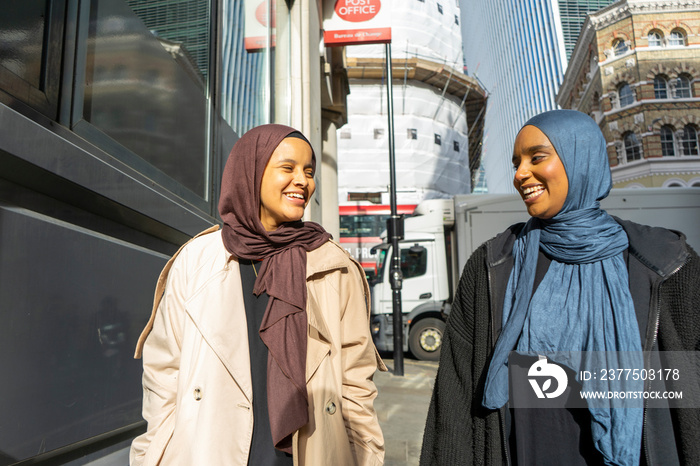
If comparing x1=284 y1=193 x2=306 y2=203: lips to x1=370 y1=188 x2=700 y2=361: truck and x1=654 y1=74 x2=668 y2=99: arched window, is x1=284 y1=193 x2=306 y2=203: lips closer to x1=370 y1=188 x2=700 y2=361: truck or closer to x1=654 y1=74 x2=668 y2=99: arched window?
x1=370 y1=188 x2=700 y2=361: truck

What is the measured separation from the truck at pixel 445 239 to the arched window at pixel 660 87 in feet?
A: 101

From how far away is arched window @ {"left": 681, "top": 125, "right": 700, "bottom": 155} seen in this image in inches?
1325

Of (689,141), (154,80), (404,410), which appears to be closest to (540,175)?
(154,80)

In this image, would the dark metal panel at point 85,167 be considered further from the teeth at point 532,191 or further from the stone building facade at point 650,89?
the stone building facade at point 650,89

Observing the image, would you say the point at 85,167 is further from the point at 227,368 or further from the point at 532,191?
the point at 532,191

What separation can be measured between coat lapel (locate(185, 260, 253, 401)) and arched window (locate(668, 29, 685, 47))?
145ft

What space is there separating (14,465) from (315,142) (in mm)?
5966

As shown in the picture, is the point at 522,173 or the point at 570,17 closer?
the point at 522,173

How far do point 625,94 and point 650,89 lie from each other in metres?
1.62

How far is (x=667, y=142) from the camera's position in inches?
1339

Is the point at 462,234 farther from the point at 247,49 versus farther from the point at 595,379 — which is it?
the point at 595,379

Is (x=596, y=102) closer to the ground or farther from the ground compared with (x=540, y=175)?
farther from the ground

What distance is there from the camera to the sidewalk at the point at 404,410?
14.6ft

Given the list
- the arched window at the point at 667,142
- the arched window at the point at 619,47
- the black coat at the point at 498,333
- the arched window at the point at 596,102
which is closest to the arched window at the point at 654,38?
the arched window at the point at 619,47
